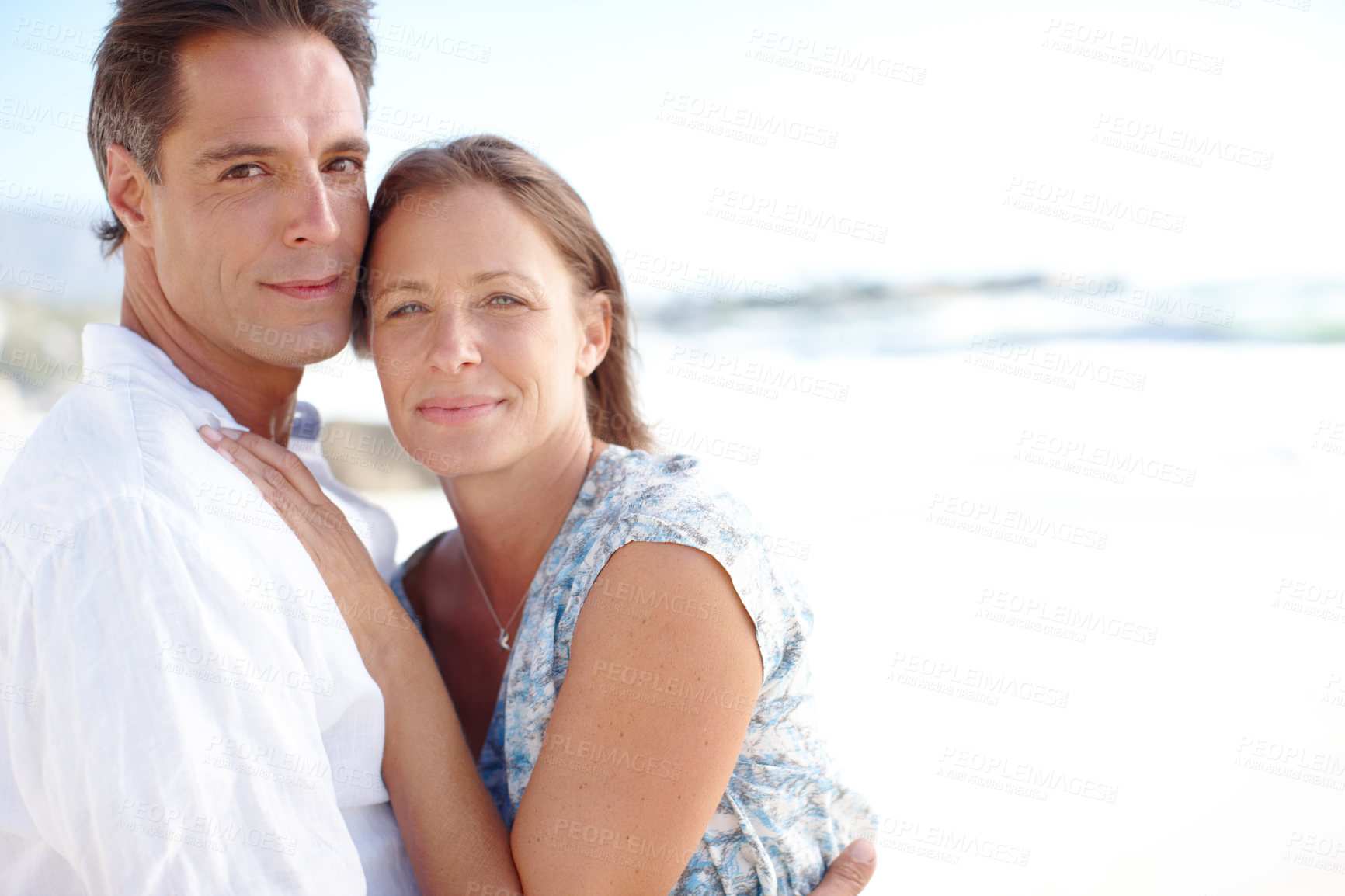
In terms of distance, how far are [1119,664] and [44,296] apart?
42.8ft

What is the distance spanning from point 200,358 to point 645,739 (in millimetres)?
1422

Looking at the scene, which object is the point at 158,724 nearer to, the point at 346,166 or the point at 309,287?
the point at 309,287

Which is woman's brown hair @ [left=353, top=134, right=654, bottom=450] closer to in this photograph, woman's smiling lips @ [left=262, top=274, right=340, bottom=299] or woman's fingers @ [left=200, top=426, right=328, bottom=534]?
woman's smiling lips @ [left=262, top=274, right=340, bottom=299]

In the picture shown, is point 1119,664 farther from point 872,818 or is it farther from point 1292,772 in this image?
point 872,818

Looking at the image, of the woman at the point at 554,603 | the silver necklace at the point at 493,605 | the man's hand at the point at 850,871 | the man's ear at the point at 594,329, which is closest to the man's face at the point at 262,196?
the woman at the point at 554,603

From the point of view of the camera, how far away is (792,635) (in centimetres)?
194

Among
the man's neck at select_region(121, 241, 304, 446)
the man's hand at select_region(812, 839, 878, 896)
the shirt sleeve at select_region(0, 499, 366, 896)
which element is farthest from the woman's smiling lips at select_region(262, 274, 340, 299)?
the man's hand at select_region(812, 839, 878, 896)

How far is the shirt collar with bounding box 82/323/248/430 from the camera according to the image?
1991mm

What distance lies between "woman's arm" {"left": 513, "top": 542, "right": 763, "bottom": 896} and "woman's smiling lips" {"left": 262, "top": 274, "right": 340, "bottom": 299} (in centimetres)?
105

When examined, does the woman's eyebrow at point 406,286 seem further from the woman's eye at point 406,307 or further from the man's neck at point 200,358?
the man's neck at point 200,358

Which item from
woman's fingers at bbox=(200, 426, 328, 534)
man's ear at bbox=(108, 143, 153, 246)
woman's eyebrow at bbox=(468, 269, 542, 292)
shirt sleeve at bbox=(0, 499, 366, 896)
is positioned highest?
man's ear at bbox=(108, 143, 153, 246)

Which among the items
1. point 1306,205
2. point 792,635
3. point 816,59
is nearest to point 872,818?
point 792,635

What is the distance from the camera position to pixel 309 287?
2.24 meters

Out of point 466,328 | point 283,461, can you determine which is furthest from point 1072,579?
point 283,461
